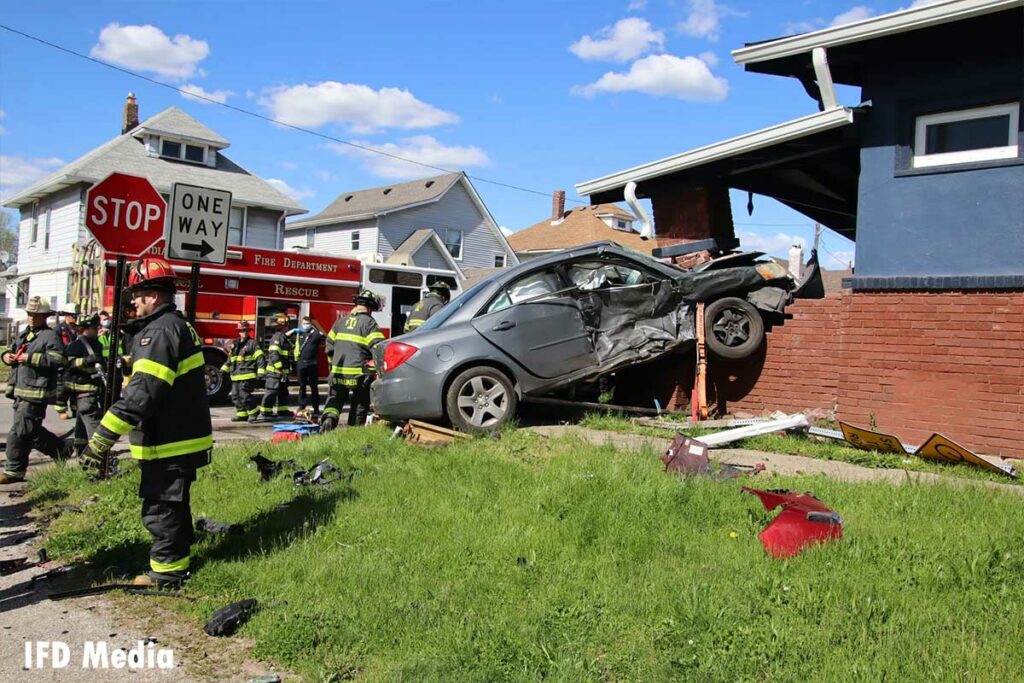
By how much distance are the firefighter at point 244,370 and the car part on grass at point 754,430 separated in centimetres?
803

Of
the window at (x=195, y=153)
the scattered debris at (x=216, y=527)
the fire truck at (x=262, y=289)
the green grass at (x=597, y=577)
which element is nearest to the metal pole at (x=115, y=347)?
the green grass at (x=597, y=577)

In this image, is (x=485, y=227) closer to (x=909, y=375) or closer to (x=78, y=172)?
(x=78, y=172)

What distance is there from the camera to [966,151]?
759cm

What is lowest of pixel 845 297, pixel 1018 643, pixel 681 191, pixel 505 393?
pixel 1018 643

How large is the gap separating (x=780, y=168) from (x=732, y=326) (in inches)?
115

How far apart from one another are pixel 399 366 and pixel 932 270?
514cm

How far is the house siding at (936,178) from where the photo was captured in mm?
7266

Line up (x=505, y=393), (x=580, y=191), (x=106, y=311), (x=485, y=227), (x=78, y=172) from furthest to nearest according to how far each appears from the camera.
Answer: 1. (x=485, y=227)
2. (x=78, y=172)
3. (x=106, y=311)
4. (x=580, y=191)
5. (x=505, y=393)

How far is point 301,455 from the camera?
24.8 feet

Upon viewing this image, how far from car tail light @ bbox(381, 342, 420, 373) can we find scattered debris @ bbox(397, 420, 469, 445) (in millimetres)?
584

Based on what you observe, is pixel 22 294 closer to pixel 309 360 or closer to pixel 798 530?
pixel 309 360

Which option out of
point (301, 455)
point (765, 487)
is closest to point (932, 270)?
point (765, 487)

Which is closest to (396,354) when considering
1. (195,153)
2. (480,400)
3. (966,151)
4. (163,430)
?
(480,400)

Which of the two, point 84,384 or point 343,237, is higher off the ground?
point 343,237
